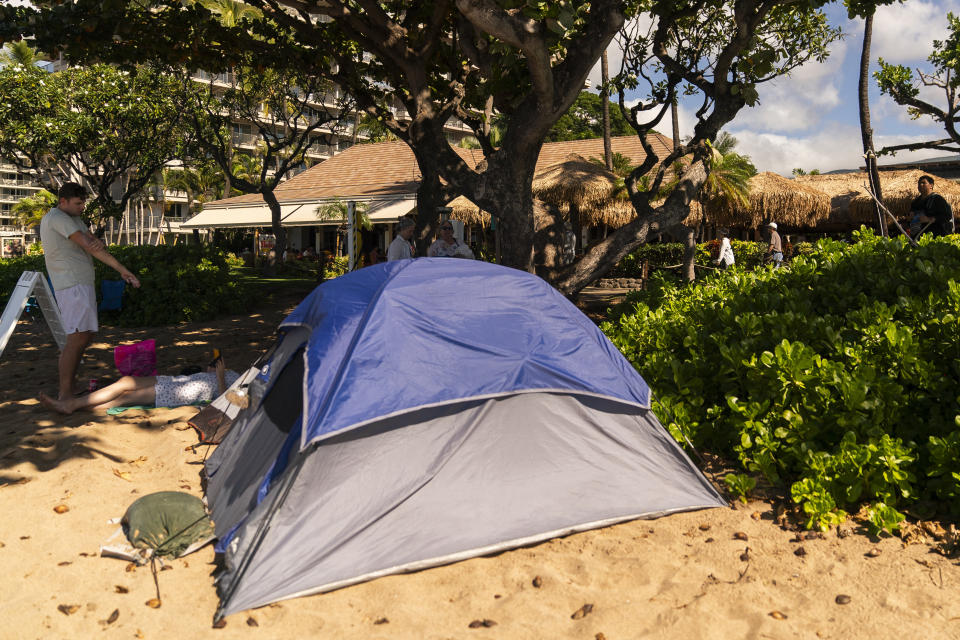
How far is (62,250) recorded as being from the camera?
5727 millimetres

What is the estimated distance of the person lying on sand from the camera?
6.12 m

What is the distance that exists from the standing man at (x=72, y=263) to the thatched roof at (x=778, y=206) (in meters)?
16.8

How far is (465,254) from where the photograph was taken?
27.7ft

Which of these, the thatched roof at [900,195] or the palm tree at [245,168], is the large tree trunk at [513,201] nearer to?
the thatched roof at [900,195]

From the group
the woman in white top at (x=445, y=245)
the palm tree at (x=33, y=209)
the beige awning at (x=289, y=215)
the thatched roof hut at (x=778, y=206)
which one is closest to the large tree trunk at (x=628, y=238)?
the woman in white top at (x=445, y=245)

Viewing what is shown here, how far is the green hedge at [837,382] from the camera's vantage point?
4062 mm

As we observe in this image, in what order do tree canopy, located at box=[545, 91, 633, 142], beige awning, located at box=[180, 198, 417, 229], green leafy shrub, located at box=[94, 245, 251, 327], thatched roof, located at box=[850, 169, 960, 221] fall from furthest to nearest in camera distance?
tree canopy, located at box=[545, 91, 633, 142]
beige awning, located at box=[180, 198, 417, 229]
thatched roof, located at box=[850, 169, 960, 221]
green leafy shrub, located at box=[94, 245, 251, 327]

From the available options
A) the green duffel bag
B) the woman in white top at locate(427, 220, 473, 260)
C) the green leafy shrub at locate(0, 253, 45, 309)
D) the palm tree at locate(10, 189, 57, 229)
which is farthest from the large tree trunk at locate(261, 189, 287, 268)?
the palm tree at locate(10, 189, 57, 229)

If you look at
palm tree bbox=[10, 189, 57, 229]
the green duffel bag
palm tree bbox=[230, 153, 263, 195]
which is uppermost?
palm tree bbox=[230, 153, 263, 195]

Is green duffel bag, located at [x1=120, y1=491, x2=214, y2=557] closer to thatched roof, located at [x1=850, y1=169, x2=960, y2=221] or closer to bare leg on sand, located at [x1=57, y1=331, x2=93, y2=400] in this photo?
bare leg on sand, located at [x1=57, y1=331, x2=93, y2=400]

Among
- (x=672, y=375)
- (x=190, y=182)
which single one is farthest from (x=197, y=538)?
(x=190, y=182)

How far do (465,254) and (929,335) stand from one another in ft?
16.6

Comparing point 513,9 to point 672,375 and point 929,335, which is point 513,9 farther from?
point 929,335

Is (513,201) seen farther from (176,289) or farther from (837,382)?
(176,289)
